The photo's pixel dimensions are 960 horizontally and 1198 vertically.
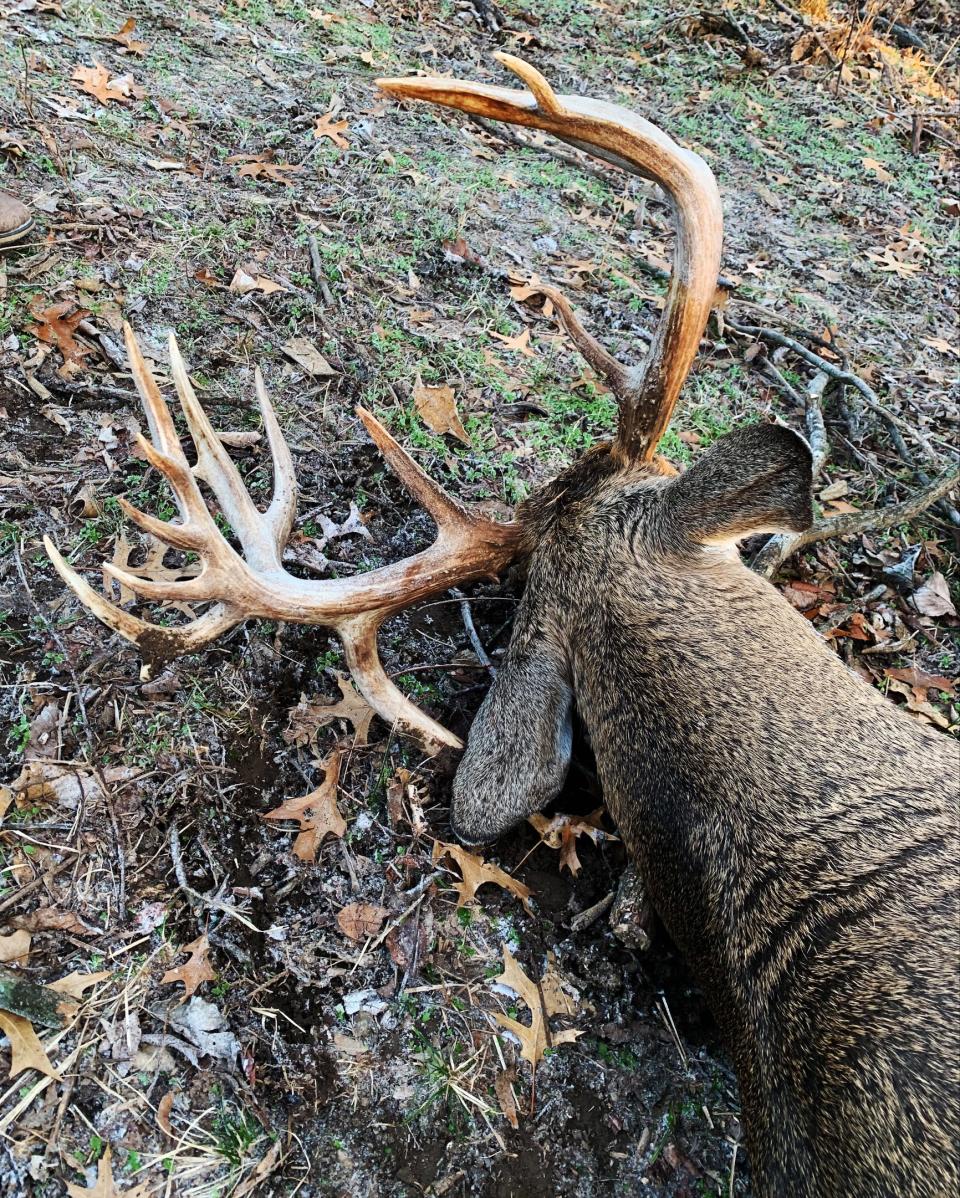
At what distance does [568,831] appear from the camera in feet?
10.1

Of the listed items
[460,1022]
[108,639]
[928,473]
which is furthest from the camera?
[928,473]

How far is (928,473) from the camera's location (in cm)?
464

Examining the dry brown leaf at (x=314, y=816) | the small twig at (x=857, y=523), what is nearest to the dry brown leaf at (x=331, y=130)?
the small twig at (x=857, y=523)

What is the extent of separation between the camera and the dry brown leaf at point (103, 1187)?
2178 millimetres

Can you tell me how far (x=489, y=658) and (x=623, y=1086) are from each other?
1.58m

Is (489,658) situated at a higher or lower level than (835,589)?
lower

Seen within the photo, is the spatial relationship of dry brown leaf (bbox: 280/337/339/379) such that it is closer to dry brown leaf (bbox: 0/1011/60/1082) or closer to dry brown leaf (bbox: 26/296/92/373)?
dry brown leaf (bbox: 26/296/92/373)

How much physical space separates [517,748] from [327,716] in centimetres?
75

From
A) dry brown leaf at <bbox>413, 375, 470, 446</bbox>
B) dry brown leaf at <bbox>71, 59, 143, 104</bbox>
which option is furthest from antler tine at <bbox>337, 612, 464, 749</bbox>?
dry brown leaf at <bbox>71, 59, 143, 104</bbox>

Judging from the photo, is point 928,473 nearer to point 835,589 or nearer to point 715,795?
point 835,589

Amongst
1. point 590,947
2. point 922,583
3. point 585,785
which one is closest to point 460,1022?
point 590,947

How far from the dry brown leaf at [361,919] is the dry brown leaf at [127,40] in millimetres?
5633

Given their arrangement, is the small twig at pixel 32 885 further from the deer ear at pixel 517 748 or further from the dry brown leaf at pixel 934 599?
the dry brown leaf at pixel 934 599

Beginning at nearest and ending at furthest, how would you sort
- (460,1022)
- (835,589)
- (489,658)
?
(460,1022) → (489,658) → (835,589)
